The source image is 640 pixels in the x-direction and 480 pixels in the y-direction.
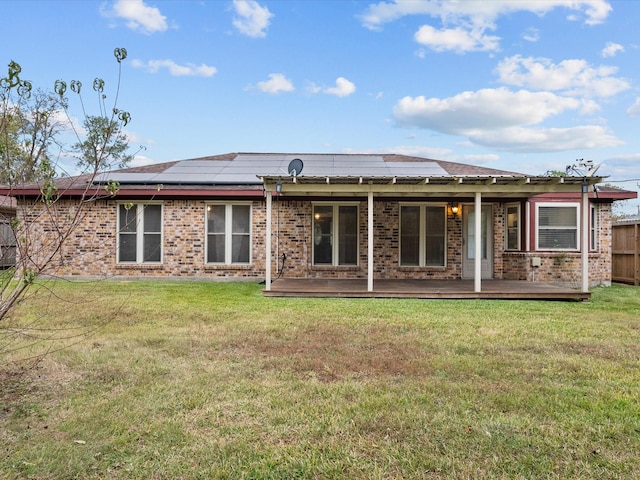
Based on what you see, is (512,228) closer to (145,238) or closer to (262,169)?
(262,169)

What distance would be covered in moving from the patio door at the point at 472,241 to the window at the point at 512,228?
49 centimetres

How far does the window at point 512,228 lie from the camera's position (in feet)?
37.6

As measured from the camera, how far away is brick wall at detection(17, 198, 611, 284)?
1132 centimetres

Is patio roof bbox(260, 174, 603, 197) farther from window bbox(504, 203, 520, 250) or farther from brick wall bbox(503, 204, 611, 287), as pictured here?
brick wall bbox(503, 204, 611, 287)

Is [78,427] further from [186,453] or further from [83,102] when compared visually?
[83,102]

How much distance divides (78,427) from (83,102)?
7.54 feet

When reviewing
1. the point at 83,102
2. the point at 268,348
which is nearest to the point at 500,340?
the point at 268,348

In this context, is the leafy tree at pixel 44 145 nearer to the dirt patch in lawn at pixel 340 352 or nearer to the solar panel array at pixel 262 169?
the dirt patch in lawn at pixel 340 352

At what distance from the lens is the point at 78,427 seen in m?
2.87

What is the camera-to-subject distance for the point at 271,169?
12.9 metres

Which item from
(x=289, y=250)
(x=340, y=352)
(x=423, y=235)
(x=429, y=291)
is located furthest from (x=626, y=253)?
(x=340, y=352)

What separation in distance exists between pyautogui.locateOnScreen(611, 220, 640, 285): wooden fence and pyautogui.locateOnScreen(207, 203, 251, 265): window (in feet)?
36.8

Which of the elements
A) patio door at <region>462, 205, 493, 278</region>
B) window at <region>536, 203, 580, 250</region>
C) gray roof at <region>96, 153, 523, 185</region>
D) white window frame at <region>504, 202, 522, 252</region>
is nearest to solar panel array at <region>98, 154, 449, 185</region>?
gray roof at <region>96, 153, 523, 185</region>

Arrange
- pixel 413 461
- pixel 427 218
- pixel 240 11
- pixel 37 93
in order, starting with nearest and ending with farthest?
pixel 413 461, pixel 37 93, pixel 427 218, pixel 240 11
